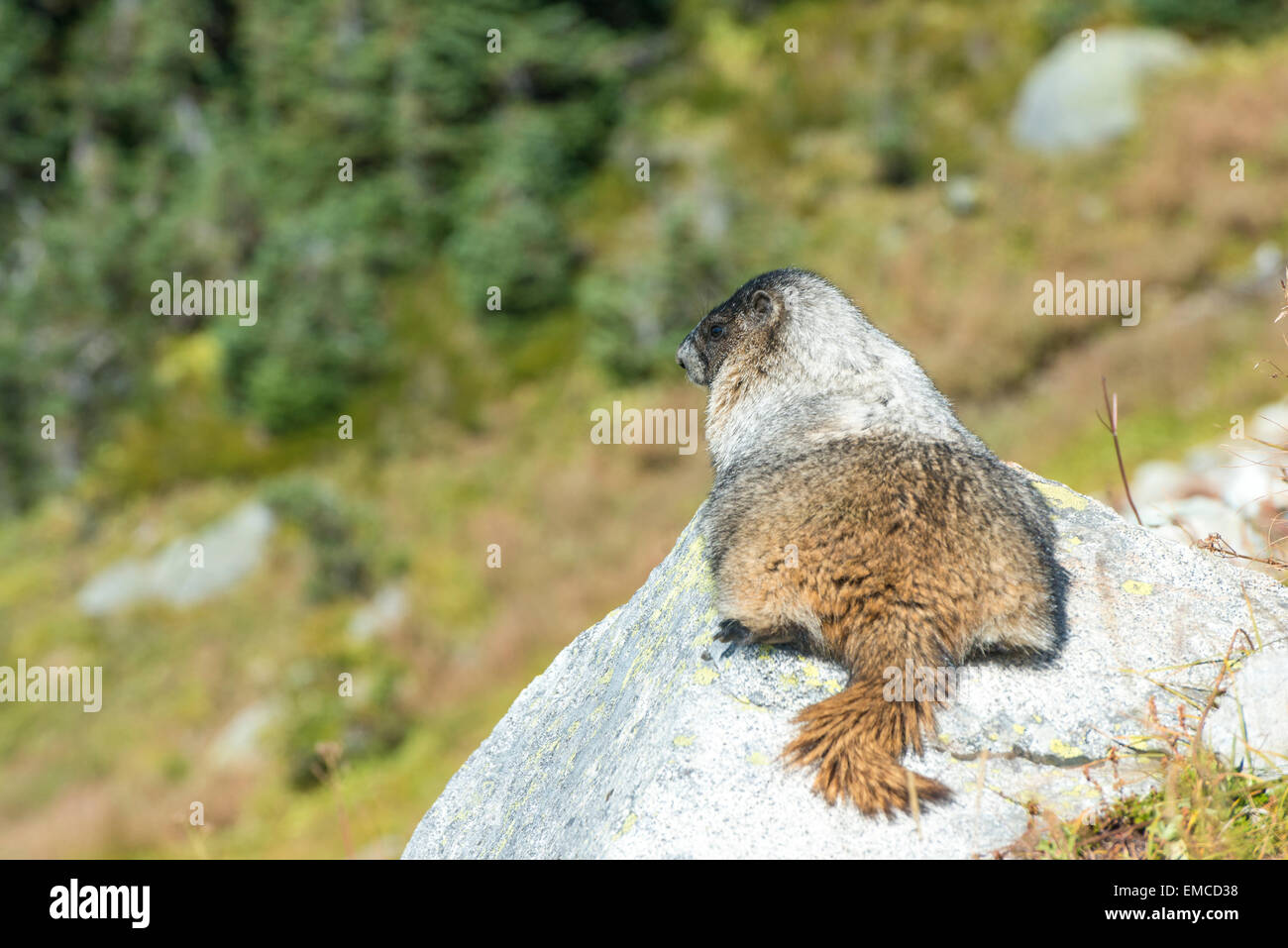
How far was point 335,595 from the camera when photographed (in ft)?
85.5

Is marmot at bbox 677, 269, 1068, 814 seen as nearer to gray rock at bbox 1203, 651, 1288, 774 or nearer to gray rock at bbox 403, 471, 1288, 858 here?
gray rock at bbox 403, 471, 1288, 858

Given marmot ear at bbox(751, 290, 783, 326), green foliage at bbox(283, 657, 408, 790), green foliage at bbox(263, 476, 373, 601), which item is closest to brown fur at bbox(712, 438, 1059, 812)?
marmot ear at bbox(751, 290, 783, 326)

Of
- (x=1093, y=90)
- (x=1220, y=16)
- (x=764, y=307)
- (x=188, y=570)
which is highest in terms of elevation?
(x=1220, y=16)

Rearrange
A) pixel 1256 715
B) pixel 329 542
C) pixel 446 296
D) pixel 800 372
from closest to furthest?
1. pixel 1256 715
2. pixel 800 372
3. pixel 329 542
4. pixel 446 296

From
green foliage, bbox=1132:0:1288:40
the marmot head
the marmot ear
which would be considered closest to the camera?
the marmot head

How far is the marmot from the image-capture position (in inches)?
151

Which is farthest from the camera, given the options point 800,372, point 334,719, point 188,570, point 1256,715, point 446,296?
point 446,296

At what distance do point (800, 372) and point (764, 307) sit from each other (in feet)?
2.10

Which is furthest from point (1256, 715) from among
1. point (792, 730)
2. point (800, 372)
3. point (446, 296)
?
point (446, 296)

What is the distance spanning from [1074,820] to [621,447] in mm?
25298

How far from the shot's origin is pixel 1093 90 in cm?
3103

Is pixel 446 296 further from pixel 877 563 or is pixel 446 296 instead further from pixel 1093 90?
pixel 877 563

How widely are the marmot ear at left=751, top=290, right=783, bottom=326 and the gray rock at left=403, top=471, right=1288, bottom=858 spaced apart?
1617mm
